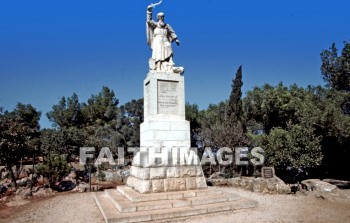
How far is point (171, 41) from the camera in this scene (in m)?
9.94

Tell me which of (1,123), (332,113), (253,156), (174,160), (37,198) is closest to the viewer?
(174,160)

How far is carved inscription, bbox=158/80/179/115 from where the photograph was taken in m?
9.13

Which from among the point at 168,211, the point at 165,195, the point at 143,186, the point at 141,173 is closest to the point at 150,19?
the point at 141,173

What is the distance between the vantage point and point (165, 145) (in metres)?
8.76

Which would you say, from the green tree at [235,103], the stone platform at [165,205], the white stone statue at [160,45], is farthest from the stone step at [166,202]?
the green tree at [235,103]

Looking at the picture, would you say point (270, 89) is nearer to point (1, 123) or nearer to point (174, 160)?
point (174, 160)

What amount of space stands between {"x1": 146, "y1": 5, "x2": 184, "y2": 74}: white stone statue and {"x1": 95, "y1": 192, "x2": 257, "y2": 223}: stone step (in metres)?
4.48

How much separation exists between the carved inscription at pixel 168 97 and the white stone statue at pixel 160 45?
1.77ft

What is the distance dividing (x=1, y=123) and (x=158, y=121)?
7.82 metres

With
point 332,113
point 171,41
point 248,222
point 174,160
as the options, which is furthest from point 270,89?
point 248,222

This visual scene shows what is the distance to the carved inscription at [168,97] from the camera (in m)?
9.13

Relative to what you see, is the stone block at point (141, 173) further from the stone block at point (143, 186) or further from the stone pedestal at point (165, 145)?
the stone block at point (143, 186)

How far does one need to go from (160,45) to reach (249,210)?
586cm

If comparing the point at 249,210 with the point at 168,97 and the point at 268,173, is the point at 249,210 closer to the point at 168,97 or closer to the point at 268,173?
the point at 168,97
